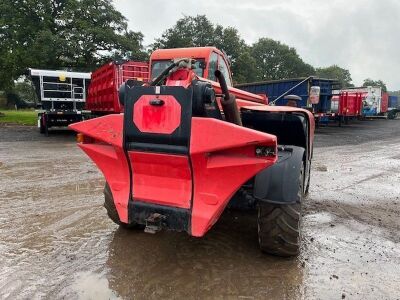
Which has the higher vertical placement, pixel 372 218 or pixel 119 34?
pixel 119 34

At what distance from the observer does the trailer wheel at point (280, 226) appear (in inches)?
129

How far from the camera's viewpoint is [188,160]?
2.96 meters

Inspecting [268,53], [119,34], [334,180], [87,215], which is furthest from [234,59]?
[87,215]

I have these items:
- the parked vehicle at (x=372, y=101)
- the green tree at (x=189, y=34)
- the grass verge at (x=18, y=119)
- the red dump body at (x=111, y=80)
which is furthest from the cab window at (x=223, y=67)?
the green tree at (x=189, y=34)

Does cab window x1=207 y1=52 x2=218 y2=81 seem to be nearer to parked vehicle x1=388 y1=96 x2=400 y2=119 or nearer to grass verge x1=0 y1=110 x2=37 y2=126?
grass verge x1=0 y1=110 x2=37 y2=126

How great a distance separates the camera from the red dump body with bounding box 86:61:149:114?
39.0 ft

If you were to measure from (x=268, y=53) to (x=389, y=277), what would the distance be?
220 ft

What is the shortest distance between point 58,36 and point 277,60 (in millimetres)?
50735

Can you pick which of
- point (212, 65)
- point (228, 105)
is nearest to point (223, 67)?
point (212, 65)

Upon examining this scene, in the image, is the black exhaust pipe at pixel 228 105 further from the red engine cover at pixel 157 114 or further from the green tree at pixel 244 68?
the green tree at pixel 244 68

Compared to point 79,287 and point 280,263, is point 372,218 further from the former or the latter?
point 79,287

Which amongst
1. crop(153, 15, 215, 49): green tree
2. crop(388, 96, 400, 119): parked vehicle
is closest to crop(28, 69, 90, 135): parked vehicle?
crop(153, 15, 215, 49): green tree

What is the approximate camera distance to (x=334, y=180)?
723cm

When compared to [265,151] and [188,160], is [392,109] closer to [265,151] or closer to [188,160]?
[265,151]
